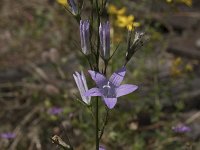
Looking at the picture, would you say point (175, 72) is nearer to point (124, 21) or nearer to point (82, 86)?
point (124, 21)

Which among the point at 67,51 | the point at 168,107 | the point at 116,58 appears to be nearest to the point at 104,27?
the point at 116,58

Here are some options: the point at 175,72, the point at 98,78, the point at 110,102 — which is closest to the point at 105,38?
the point at 98,78

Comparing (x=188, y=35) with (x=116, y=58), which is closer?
(x=116, y=58)

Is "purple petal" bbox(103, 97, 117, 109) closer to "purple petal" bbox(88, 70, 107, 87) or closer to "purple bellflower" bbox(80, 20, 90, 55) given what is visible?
"purple petal" bbox(88, 70, 107, 87)

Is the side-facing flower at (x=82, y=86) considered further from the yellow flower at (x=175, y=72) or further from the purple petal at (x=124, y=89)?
the yellow flower at (x=175, y=72)

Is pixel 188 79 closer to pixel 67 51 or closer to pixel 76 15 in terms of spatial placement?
pixel 67 51

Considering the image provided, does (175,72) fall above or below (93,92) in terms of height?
above

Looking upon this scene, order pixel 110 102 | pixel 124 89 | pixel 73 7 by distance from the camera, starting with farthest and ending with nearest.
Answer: pixel 73 7 < pixel 124 89 < pixel 110 102
